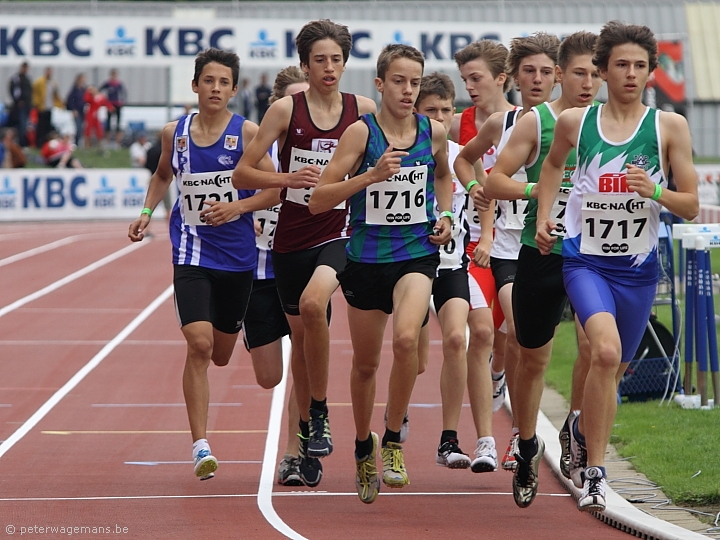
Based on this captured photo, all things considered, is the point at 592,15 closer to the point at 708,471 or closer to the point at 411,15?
the point at 411,15

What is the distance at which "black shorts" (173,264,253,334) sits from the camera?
7.71 m

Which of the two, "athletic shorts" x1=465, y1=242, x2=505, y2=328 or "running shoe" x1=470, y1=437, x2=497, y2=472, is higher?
"athletic shorts" x1=465, y1=242, x2=505, y2=328

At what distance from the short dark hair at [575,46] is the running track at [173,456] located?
8.02ft

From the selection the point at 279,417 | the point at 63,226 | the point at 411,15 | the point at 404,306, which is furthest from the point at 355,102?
the point at 411,15

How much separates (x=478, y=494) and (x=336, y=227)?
68.1 inches

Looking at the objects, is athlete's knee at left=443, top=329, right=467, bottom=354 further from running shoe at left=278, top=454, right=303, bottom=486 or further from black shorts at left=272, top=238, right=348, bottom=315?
running shoe at left=278, top=454, right=303, bottom=486

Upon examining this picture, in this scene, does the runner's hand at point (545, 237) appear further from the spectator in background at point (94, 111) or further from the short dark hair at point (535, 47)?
the spectator in background at point (94, 111)

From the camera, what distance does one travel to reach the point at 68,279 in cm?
2162

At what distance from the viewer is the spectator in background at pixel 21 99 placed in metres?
31.8

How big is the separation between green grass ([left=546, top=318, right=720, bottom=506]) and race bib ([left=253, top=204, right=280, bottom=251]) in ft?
8.66

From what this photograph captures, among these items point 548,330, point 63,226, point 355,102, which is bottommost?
point 63,226

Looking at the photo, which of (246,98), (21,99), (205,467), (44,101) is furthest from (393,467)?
(44,101)

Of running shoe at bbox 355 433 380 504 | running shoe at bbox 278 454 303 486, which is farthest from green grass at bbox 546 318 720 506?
running shoe at bbox 278 454 303 486

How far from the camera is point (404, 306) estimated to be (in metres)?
6.93
